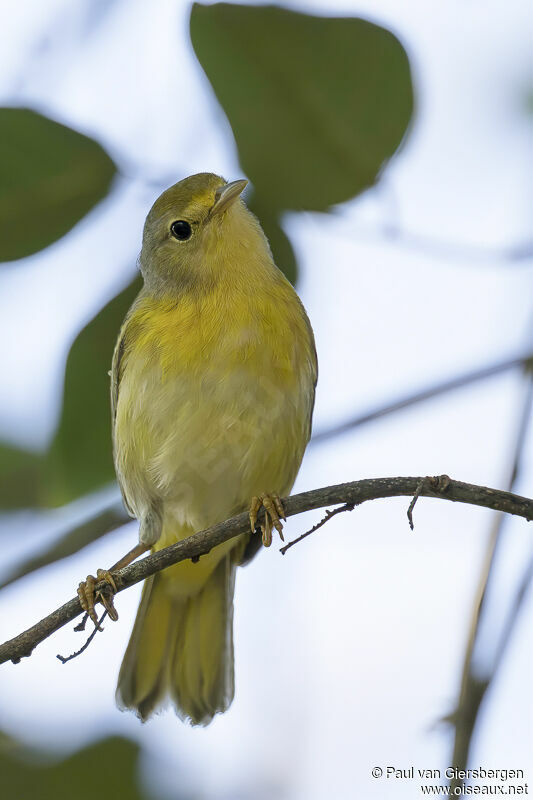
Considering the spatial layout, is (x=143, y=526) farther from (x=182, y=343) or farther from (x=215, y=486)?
(x=182, y=343)

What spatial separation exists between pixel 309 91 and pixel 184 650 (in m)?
2.67

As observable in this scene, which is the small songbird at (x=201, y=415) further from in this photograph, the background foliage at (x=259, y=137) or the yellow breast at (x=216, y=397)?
the background foliage at (x=259, y=137)

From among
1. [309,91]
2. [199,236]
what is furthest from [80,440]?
[199,236]

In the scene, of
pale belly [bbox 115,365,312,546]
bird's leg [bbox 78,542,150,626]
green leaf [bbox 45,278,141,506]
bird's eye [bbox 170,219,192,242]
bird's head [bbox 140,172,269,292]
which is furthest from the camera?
bird's eye [bbox 170,219,192,242]

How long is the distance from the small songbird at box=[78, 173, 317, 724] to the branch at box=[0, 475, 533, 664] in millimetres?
381

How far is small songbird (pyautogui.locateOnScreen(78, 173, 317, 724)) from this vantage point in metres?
3.39

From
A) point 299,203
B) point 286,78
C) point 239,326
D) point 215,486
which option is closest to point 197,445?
point 215,486

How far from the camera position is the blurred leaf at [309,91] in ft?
7.27

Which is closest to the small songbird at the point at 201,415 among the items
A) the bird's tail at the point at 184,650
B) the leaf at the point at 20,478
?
the bird's tail at the point at 184,650

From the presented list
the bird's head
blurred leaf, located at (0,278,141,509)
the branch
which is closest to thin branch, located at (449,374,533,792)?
the branch

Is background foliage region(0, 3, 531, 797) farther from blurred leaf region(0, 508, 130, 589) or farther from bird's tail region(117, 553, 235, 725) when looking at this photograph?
bird's tail region(117, 553, 235, 725)

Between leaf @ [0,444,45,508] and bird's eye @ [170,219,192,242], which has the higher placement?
bird's eye @ [170,219,192,242]

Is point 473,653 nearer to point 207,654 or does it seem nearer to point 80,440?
point 80,440

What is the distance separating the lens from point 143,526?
393 centimetres
